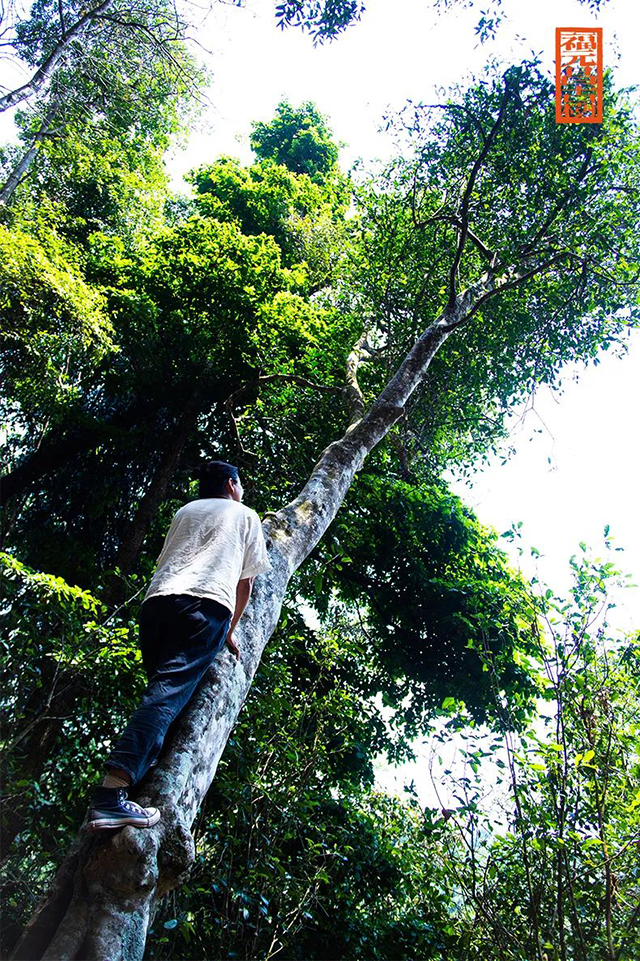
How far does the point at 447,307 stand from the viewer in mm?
5574

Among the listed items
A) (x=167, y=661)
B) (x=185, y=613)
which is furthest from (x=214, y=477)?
(x=167, y=661)

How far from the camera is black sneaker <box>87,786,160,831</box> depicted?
5.14 ft

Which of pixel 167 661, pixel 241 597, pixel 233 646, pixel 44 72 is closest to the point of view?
pixel 167 661

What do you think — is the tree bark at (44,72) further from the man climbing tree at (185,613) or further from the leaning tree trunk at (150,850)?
the leaning tree trunk at (150,850)

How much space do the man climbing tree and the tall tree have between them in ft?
0.27

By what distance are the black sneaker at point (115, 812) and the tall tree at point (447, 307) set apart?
0.12 feet

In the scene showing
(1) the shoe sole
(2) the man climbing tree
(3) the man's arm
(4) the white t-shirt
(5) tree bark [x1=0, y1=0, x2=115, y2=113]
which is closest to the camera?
(1) the shoe sole

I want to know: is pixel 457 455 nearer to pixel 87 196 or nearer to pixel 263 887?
pixel 263 887

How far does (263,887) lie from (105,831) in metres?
3.40

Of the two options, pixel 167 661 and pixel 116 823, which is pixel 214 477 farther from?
pixel 116 823

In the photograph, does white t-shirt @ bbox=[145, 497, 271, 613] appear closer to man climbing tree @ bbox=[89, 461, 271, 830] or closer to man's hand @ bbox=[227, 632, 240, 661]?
man climbing tree @ bbox=[89, 461, 271, 830]

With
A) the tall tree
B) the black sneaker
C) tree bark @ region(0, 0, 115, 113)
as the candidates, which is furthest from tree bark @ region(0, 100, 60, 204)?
the black sneaker

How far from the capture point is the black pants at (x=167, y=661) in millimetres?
1790

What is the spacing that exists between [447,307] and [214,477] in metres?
3.66
